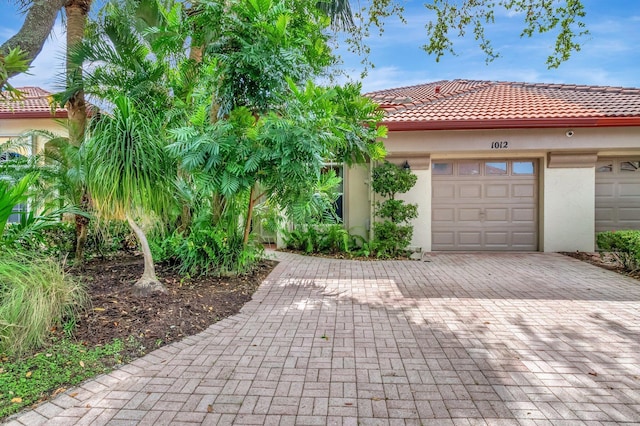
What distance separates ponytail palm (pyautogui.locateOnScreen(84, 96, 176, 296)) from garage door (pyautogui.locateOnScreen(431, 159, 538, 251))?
777cm

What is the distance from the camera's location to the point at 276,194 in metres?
6.11

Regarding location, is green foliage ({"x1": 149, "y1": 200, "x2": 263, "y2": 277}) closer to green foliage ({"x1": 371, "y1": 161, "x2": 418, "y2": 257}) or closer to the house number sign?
green foliage ({"x1": 371, "y1": 161, "x2": 418, "y2": 257})

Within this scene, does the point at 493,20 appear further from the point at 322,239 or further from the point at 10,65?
the point at 10,65

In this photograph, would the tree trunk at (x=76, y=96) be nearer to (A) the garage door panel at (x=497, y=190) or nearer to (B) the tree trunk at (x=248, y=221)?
(B) the tree trunk at (x=248, y=221)

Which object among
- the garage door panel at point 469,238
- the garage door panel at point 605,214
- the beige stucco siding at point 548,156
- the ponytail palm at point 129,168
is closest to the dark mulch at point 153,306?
the ponytail palm at point 129,168

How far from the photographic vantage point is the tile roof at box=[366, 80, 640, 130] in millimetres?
9312

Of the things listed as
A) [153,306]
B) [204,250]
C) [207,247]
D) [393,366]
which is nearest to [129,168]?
[153,306]

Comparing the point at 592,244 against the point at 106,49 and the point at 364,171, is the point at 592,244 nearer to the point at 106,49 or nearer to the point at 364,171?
the point at 364,171

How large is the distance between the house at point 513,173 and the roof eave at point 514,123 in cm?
3

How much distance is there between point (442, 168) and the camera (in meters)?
10.7

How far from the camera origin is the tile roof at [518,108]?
9.31 metres

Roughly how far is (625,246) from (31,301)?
9.97 m

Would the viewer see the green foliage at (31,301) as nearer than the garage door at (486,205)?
Yes

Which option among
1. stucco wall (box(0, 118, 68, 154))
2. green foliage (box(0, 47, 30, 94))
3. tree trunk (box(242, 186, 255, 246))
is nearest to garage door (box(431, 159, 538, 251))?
tree trunk (box(242, 186, 255, 246))
